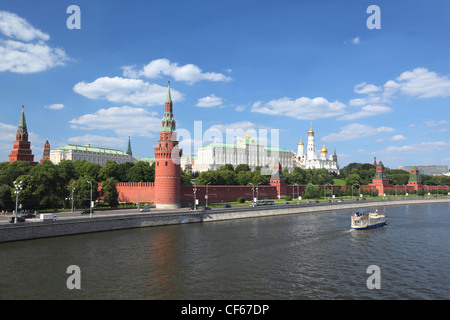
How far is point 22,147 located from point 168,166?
50.2 meters

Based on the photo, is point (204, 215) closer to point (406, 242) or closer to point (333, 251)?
point (333, 251)

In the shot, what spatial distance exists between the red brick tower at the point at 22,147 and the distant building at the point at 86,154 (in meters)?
51.7

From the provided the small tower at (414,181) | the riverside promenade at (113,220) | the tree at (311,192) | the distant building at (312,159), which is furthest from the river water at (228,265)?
the distant building at (312,159)

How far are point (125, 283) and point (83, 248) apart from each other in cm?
1186

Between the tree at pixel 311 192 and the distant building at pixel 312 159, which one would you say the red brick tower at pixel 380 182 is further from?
the distant building at pixel 312 159

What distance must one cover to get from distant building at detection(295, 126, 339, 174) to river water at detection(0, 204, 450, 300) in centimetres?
14528

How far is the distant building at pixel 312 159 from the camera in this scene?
185 metres

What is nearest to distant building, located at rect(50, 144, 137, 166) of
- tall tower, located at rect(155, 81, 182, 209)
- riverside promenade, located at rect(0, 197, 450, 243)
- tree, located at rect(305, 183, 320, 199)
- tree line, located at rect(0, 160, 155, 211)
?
tree line, located at rect(0, 160, 155, 211)

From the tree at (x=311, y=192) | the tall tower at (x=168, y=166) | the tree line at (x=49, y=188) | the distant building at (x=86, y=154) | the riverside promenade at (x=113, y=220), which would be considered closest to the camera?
the riverside promenade at (x=113, y=220)

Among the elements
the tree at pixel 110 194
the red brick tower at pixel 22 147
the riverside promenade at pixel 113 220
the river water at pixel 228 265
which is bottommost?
the river water at pixel 228 265

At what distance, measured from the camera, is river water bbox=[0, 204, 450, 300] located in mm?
19984

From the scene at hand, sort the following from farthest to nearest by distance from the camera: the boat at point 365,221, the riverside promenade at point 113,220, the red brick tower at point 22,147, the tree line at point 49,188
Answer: the red brick tower at point 22,147 < the tree line at point 49,188 < the boat at point 365,221 < the riverside promenade at point 113,220
